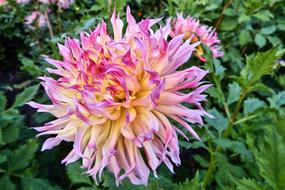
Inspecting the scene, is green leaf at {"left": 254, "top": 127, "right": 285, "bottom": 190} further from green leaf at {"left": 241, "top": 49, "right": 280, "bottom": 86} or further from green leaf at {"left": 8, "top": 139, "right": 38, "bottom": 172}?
green leaf at {"left": 8, "top": 139, "right": 38, "bottom": 172}

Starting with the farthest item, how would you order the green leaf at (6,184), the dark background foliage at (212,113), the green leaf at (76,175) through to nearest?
the green leaf at (6,184)
the green leaf at (76,175)
the dark background foliage at (212,113)

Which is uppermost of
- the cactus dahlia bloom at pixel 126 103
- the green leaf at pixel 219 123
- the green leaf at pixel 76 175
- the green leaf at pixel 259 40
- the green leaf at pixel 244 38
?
the cactus dahlia bloom at pixel 126 103

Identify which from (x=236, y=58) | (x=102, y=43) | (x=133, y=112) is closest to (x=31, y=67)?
(x=102, y=43)

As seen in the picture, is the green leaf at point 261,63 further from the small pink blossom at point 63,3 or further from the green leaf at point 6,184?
the small pink blossom at point 63,3

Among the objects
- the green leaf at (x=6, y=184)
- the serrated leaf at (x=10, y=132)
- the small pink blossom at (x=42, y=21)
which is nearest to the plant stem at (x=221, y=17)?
the small pink blossom at (x=42, y=21)

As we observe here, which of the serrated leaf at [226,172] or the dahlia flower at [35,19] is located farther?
the dahlia flower at [35,19]

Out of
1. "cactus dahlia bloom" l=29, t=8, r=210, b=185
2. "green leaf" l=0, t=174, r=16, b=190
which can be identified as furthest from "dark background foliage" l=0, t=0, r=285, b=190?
"cactus dahlia bloom" l=29, t=8, r=210, b=185

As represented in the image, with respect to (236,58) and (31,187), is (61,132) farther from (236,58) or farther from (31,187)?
(236,58)
